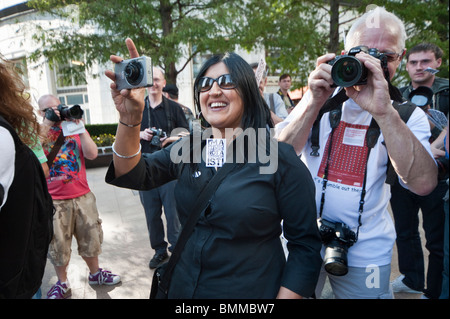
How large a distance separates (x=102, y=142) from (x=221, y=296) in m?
11.1

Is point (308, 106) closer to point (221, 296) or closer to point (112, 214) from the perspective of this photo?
point (221, 296)

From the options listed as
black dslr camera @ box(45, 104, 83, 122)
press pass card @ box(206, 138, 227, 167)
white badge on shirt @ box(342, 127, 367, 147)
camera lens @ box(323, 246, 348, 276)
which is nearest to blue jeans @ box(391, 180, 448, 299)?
white badge on shirt @ box(342, 127, 367, 147)

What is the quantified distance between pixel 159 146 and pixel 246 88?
241cm

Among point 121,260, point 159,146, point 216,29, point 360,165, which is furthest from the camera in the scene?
point 216,29

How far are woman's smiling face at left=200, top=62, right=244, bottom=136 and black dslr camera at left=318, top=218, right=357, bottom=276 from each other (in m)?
0.68

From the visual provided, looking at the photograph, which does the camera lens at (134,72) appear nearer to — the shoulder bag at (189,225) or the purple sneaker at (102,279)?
the shoulder bag at (189,225)

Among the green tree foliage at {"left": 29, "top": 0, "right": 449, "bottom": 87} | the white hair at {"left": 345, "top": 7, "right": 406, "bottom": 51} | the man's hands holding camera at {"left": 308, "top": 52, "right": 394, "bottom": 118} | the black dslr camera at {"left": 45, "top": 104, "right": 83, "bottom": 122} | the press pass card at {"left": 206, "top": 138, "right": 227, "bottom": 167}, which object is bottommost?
the press pass card at {"left": 206, "top": 138, "right": 227, "bottom": 167}

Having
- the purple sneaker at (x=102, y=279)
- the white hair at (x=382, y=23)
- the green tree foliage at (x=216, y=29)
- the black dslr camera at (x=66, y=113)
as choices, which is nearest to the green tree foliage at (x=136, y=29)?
the green tree foliage at (x=216, y=29)

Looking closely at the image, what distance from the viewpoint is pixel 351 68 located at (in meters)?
1.47

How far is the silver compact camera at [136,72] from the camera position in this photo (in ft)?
4.45

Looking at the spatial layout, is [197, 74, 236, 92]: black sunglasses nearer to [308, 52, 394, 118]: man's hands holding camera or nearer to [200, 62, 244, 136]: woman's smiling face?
[200, 62, 244, 136]: woman's smiling face

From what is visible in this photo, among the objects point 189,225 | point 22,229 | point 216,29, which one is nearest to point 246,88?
point 189,225

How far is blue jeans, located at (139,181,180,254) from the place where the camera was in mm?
3922

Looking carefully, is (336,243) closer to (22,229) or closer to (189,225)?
(189,225)
